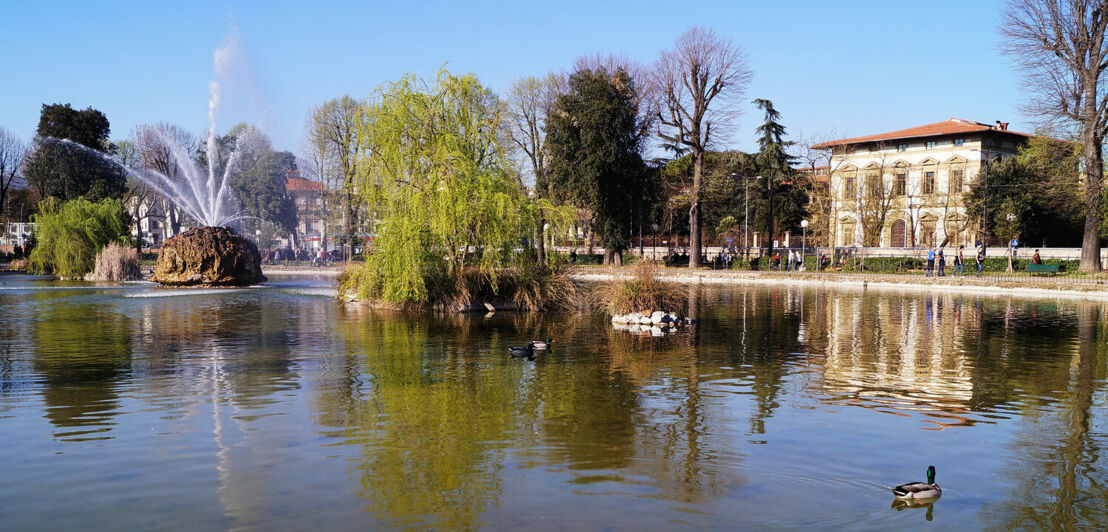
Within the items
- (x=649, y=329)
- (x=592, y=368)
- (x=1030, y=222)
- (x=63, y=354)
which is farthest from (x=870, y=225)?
(x=63, y=354)

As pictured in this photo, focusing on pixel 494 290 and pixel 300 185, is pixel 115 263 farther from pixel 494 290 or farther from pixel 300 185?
pixel 300 185

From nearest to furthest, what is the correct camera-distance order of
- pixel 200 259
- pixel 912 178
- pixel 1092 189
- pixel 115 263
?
pixel 200 259
pixel 115 263
pixel 1092 189
pixel 912 178

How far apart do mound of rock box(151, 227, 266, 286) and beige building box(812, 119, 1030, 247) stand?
153 ft

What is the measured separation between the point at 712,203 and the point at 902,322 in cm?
Result: 5090

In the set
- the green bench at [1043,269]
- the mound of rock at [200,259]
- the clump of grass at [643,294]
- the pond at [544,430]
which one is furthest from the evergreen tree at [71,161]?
the green bench at [1043,269]

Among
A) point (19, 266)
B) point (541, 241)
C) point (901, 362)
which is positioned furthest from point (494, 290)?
point (19, 266)

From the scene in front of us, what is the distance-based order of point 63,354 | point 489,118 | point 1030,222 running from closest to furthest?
point 63,354, point 489,118, point 1030,222

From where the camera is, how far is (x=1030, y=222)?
56.5 metres

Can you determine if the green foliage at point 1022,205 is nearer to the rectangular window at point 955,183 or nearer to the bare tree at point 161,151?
the rectangular window at point 955,183

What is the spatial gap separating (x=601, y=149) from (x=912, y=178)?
115 ft

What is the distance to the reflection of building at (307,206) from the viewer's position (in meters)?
75.2

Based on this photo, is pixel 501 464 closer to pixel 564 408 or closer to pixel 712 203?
pixel 564 408

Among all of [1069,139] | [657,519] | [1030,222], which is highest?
[1069,139]

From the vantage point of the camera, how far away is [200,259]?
3253 cm
